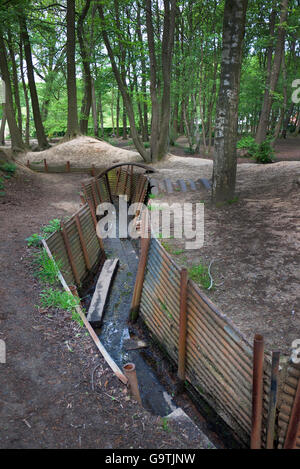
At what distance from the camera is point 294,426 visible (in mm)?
2686

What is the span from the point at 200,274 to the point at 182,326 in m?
1.55

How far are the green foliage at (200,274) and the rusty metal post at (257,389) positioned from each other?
2491mm

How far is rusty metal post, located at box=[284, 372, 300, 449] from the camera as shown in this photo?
8.46 feet

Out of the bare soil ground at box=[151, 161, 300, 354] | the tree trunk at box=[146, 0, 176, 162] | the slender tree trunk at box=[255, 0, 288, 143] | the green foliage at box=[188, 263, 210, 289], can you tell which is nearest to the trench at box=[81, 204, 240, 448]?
the bare soil ground at box=[151, 161, 300, 354]

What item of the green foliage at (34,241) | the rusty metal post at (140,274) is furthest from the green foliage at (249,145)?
the green foliage at (34,241)

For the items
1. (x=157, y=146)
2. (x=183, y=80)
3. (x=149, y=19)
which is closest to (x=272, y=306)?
(x=157, y=146)

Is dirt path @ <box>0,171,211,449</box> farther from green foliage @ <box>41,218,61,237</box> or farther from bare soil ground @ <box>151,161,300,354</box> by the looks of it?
green foliage @ <box>41,218,61,237</box>

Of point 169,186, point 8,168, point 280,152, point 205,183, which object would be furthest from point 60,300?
point 280,152

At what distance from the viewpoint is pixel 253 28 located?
1805 cm

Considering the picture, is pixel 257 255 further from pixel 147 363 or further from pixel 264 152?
pixel 264 152

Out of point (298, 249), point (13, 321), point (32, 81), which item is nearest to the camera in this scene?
point (13, 321)

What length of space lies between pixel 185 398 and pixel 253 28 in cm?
2049

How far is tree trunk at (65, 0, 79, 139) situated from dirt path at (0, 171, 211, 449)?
16396 millimetres

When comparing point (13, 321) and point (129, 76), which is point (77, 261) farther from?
point (129, 76)
